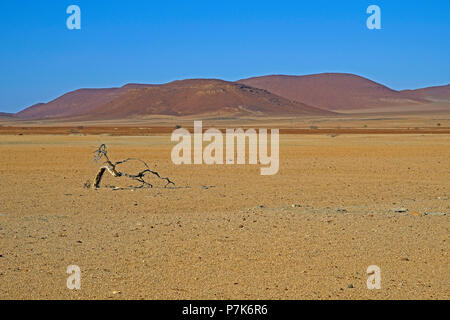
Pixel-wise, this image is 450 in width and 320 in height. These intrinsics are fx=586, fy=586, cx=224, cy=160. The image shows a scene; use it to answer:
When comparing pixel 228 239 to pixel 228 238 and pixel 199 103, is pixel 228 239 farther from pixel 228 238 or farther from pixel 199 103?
pixel 199 103

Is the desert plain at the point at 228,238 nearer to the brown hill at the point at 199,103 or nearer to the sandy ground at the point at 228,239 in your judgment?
the sandy ground at the point at 228,239

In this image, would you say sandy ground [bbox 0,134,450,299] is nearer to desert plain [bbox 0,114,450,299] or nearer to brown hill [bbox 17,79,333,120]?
desert plain [bbox 0,114,450,299]

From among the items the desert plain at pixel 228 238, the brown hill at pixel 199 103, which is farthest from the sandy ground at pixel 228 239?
the brown hill at pixel 199 103

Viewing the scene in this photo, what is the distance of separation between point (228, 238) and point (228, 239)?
7 centimetres

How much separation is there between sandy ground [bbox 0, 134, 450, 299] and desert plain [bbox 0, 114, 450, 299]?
0.07ft

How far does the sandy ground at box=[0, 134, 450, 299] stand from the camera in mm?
6199

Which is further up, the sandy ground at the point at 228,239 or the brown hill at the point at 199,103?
the brown hill at the point at 199,103

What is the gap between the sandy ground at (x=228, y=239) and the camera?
6199mm

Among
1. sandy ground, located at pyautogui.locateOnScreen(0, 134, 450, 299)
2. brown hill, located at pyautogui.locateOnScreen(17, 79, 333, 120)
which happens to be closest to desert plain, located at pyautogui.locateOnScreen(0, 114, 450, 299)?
sandy ground, located at pyautogui.locateOnScreen(0, 134, 450, 299)

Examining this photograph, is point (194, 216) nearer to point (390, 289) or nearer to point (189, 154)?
point (390, 289)

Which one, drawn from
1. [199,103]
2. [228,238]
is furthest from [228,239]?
[199,103]

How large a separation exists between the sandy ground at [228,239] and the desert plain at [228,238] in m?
0.02

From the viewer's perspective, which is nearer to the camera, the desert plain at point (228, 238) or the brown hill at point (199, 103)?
the desert plain at point (228, 238)
